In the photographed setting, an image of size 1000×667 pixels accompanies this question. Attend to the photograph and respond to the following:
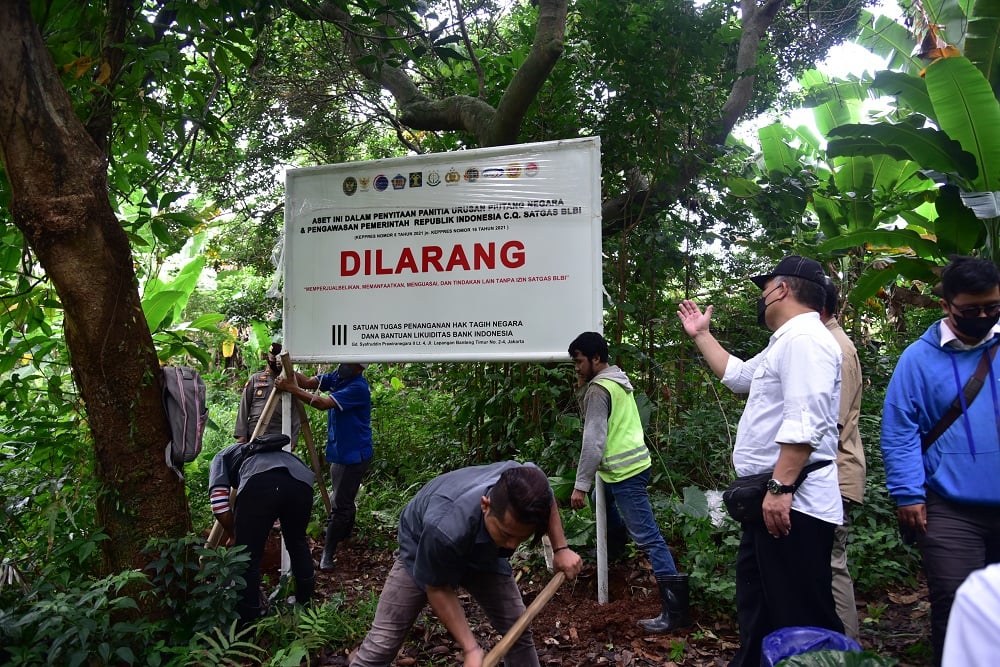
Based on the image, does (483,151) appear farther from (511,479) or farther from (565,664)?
(565,664)

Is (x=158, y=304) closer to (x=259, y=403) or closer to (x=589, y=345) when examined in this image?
(x=259, y=403)

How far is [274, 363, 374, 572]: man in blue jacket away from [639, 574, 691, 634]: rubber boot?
2.41 meters

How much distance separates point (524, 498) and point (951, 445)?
1.76 meters

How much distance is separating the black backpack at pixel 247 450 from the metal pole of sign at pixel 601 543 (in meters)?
1.86

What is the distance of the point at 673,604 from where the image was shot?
13.6 feet

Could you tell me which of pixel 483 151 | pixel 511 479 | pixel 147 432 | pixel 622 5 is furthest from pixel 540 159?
pixel 147 432

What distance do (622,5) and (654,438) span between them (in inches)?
131

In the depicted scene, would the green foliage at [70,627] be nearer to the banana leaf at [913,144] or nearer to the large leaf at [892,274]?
the banana leaf at [913,144]

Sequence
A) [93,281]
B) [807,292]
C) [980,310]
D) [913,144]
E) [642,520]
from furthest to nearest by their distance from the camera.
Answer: [913,144] → [642,520] → [93,281] → [807,292] → [980,310]

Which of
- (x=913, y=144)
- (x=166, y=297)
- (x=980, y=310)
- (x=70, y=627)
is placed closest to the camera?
(x=980, y=310)

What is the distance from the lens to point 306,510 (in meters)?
4.33

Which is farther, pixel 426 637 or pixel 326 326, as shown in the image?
pixel 326 326

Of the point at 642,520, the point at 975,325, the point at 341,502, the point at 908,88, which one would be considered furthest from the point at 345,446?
the point at 908,88

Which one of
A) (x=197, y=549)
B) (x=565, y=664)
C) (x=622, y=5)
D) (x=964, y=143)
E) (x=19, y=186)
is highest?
(x=622, y=5)
